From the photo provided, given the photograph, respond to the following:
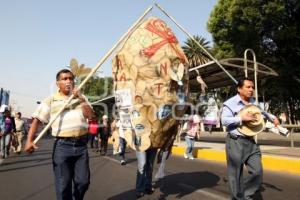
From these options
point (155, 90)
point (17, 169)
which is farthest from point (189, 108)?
point (17, 169)

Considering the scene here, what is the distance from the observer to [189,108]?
22.1ft

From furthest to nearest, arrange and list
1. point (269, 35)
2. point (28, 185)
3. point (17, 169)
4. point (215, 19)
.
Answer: point (215, 19) < point (269, 35) < point (17, 169) < point (28, 185)

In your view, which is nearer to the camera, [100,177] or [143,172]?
[143,172]

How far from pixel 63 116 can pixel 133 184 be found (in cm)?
394

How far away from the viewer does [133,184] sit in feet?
29.0

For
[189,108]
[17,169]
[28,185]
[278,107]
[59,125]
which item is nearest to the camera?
[59,125]

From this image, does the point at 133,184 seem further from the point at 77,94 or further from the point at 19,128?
the point at 19,128

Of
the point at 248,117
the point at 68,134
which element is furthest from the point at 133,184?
the point at 68,134

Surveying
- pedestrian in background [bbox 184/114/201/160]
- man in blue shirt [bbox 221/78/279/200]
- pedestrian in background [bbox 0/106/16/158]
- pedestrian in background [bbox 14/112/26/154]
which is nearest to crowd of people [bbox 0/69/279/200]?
man in blue shirt [bbox 221/78/279/200]

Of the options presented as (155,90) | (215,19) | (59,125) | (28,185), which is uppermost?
(215,19)

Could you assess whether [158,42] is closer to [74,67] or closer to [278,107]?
[74,67]

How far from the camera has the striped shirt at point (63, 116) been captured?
518 centimetres

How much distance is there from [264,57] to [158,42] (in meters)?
27.5

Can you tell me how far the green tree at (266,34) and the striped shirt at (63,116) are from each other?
85.7ft
